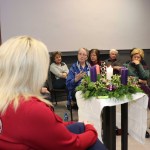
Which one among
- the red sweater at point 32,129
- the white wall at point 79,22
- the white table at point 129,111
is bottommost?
the white table at point 129,111

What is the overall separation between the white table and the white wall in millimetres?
2720

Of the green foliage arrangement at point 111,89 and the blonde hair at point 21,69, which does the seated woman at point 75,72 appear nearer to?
the green foliage arrangement at point 111,89

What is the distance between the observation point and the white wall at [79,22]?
4973 millimetres

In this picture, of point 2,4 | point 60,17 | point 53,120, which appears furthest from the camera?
point 60,17

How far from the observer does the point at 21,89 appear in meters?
1.16

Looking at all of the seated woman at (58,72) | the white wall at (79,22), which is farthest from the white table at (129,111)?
the white wall at (79,22)

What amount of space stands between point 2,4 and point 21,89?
406cm

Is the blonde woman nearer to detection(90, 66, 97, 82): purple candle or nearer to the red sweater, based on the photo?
the red sweater

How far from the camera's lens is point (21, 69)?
3.71 ft

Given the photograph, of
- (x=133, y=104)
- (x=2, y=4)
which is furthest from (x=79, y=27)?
(x=133, y=104)

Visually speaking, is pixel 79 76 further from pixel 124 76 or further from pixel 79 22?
pixel 79 22

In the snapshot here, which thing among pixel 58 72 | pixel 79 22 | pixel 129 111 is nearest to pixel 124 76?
pixel 129 111

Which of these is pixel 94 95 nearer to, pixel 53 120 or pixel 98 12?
pixel 53 120

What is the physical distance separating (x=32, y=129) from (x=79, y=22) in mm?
4522
